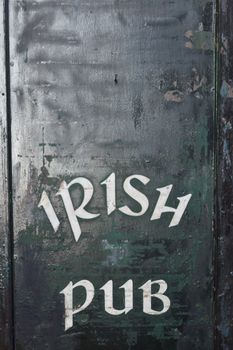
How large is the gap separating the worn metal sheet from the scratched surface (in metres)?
0.03

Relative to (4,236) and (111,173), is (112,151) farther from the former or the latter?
(4,236)

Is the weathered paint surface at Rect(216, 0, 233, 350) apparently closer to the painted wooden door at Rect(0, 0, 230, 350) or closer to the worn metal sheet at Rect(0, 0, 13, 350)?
the painted wooden door at Rect(0, 0, 230, 350)

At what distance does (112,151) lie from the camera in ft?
4.61

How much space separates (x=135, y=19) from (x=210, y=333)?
0.87m

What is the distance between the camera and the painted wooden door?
138 centimetres

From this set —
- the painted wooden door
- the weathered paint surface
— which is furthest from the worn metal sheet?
the weathered paint surface

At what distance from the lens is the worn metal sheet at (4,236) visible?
4.55ft

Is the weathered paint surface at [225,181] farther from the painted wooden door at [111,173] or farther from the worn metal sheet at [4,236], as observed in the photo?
the worn metal sheet at [4,236]

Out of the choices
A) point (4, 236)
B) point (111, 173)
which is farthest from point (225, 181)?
point (4, 236)

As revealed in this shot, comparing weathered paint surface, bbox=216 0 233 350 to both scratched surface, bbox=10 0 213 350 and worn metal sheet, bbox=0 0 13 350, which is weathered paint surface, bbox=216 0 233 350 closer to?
scratched surface, bbox=10 0 213 350

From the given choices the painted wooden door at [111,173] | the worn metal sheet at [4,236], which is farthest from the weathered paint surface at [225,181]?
the worn metal sheet at [4,236]

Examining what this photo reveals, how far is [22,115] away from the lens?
140 centimetres

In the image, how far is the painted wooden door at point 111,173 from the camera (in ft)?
4.53

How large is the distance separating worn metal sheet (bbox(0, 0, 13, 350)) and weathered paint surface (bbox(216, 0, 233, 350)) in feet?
1.86
